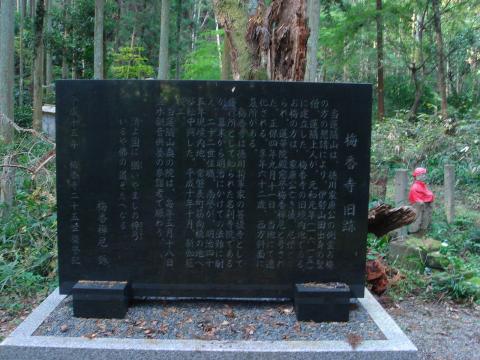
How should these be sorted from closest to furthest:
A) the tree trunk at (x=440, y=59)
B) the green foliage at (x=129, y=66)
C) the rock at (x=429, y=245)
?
the rock at (x=429, y=245) → the tree trunk at (x=440, y=59) → the green foliage at (x=129, y=66)

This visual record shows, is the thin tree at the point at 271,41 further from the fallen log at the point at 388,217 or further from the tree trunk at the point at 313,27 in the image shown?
the tree trunk at the point at 313,27

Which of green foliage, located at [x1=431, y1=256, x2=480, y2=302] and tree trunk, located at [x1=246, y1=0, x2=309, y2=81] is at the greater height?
tree trunk, located at [x1=246, y1=0, x2=309, y2=81]

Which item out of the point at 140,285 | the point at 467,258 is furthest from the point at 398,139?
the point at 140,285

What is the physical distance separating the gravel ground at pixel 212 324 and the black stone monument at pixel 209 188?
5.3 inches

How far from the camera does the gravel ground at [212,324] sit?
4.00m

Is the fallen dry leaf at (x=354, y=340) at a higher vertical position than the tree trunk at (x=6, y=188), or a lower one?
lower

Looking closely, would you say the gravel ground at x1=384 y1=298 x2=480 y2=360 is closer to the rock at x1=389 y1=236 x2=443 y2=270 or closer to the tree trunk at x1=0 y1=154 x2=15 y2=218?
the rock at x1=389 y1=236 x2=443 y2=270

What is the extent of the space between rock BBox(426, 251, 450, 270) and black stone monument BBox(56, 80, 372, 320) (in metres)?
2.24

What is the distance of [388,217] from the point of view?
6.00 meters

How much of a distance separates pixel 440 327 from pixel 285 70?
3.07 m

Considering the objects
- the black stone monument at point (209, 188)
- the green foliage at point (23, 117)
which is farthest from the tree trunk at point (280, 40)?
the green foliage at point (23, 117)

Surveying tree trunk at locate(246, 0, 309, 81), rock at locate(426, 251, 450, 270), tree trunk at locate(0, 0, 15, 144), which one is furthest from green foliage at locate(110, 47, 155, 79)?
rock at locate(426, 251, 450, 270)

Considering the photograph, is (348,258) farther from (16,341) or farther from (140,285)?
(16,341)

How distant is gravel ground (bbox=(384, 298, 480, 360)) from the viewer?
4.38 meters
